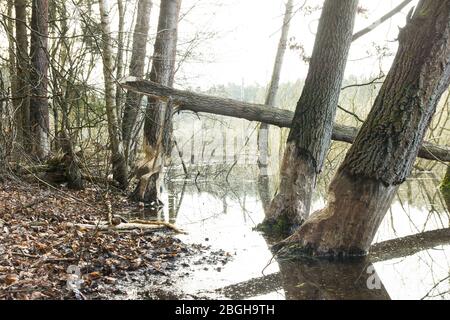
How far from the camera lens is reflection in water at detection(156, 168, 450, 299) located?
4.51 meters

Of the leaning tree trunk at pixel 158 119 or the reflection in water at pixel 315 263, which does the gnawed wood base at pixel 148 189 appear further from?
the reflection in water at pixel 315 263

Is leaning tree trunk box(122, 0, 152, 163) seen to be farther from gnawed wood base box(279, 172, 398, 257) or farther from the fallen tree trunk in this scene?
gnawed wood base box(279, 172, 398, 257)

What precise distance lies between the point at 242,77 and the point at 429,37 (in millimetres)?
15228

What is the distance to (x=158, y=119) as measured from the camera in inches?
360

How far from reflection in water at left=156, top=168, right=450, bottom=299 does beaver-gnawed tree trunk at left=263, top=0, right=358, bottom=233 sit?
728 mm

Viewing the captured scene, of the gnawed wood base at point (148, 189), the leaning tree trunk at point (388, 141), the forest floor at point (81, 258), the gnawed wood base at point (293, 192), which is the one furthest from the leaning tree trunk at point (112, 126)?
the leaning tree trunk at point (388, 141)

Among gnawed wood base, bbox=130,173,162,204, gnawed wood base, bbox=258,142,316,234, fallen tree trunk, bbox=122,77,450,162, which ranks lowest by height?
gnawed wood base, bbox=130,173,162,204

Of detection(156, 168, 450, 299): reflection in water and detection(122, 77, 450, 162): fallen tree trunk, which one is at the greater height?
detection(122, 77, 450, 162): fallen tree trunk

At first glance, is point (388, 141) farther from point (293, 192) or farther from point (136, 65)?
point (136, 65)

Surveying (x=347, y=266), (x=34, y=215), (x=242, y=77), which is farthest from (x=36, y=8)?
(x=242, y=77)

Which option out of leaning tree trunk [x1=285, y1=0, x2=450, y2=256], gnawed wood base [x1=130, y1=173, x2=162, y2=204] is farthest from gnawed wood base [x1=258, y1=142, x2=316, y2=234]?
gnawed wood base [x1=130, y1=173, x2=162, y2=204]

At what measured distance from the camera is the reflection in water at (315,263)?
451cm

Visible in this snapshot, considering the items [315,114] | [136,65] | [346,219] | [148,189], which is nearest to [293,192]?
[315,114]
